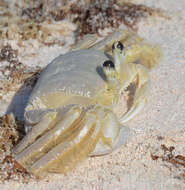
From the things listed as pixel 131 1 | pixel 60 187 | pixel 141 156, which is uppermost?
pixel 131 1

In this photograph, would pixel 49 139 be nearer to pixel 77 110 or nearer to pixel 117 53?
pixel 77 110

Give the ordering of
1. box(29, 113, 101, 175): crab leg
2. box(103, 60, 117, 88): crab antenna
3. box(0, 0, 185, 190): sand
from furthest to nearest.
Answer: box(103, 60, 117, 88): crab antenna → box(0, 0, 185, 190): sand → box(29, 113, 101, 175): crab leg

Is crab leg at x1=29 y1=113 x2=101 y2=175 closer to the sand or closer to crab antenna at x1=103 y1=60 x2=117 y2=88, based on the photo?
the sand

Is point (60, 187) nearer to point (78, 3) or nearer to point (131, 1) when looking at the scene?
point (78, 3)

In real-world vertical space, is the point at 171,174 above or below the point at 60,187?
above

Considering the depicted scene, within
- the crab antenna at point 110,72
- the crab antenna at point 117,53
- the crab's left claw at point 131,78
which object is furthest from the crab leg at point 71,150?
the crab antenna at point 117,53

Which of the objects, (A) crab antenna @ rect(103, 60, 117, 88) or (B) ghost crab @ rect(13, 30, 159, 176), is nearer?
(B) ghost crab @ rect(13, 30, 159, 176)

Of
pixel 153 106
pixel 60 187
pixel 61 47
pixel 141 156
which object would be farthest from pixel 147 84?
pixel 61 47

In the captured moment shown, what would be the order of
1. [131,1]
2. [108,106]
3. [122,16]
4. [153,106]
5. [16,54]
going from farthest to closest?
[131,1]
[122,16]
[16,54]
[153,106]
[108,106]

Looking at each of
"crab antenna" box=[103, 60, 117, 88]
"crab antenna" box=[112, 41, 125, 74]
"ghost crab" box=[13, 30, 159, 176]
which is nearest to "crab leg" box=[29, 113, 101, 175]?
"ghost crab" box=[13, 30, 159, 176]
